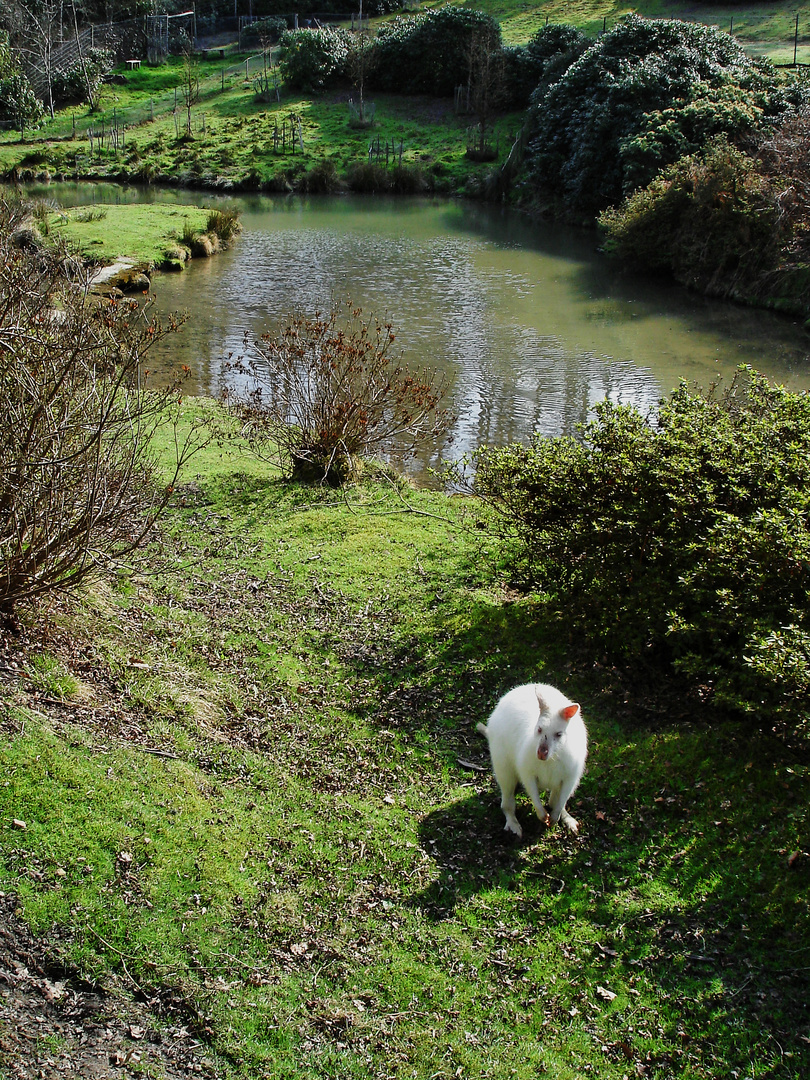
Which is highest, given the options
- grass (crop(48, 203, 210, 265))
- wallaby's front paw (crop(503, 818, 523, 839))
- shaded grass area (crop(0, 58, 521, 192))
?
shaded grass area (crop(0, 58, 521, 192))

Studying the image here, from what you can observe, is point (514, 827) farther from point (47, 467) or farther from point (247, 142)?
point (247, 142)

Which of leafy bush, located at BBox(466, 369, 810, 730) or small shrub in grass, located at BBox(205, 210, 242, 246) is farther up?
small shrub in grass, located at BBox(205, 210, 242, 246)

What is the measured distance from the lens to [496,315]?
25.4 metres

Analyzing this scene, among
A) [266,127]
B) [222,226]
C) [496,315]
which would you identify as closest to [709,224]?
[496,315]

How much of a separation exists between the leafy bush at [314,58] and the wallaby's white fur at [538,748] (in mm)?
68274

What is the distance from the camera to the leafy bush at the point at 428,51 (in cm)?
6009

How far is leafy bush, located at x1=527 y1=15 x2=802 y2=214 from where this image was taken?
3322 cm

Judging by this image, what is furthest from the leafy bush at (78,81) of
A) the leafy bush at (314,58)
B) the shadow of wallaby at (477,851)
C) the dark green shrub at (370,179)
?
the shadow of wallaby at (477,851)

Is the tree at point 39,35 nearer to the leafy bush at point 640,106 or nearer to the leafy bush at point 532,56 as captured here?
the leafy bush at point 532,56

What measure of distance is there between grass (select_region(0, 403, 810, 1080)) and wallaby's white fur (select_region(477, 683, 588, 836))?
34 cm

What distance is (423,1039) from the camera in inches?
172

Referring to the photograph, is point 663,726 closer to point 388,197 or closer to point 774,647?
point 774,647

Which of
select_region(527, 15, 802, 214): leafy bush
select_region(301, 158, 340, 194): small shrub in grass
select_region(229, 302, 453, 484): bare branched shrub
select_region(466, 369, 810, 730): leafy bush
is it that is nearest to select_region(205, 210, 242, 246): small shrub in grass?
select_region(527, 15, 802, 214): leafy bush

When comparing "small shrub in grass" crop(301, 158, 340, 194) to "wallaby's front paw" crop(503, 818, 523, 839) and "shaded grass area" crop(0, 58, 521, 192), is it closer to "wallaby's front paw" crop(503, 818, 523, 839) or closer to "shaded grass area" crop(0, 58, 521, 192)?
"shaded grass area" crop(0, 58, 521, 192)
